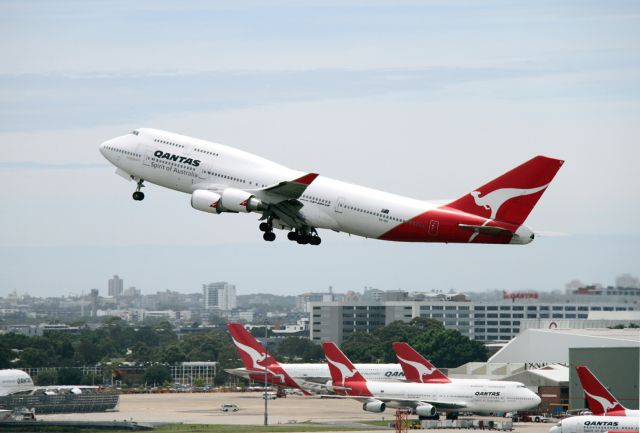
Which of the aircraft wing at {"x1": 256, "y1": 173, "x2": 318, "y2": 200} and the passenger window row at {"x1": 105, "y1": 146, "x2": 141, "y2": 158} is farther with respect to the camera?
the passenger window row at {"x1": 105, "y1": 146, "x2": 141, "y2": 158}

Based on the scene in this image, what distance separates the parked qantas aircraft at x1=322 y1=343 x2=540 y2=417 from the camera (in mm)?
126875

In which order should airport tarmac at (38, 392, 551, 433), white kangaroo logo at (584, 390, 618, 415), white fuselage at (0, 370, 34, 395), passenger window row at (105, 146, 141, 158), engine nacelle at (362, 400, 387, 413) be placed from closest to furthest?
passenger window row at (105, 146, 141, 158), white kangaroo logo at (584, 390, 618, 415), engine nacelle at (362, 400, 387, 413), airport tarmac at (38, 392, 551, 433), white fuselage at (0, 370, 34, 395)

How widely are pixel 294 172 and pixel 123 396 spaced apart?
103428mm

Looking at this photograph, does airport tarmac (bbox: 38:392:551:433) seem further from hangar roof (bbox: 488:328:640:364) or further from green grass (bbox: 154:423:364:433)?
hangar roof (bbox: 488:328:640:364)

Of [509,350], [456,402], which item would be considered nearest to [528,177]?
[456,402]

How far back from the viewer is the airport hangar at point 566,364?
132 m

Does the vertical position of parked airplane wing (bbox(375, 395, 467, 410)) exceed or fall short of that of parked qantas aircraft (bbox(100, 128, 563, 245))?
it falls short

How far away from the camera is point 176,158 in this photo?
308ft

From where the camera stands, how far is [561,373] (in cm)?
15600

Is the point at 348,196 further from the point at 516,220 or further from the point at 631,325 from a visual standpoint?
the point at 631,325

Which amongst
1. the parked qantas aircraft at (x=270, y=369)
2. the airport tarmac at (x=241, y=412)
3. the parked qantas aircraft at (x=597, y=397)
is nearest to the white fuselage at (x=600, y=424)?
the parked qantas aircraft at (x=597, y=397)

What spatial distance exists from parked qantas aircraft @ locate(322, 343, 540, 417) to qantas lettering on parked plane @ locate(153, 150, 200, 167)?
44500mm

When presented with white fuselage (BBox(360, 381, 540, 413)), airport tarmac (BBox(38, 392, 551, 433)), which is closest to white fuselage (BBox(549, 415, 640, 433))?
airport tarmac (BBox(38, 392, 551, 433))

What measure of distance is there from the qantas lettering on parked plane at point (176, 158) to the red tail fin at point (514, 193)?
63.7ft
